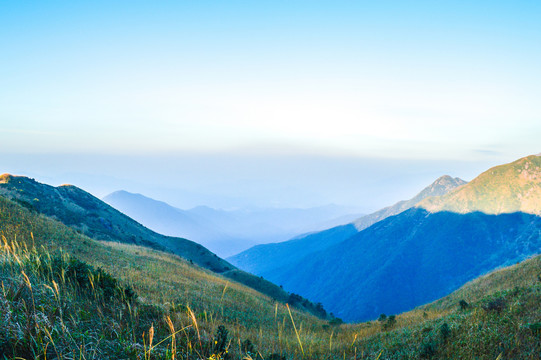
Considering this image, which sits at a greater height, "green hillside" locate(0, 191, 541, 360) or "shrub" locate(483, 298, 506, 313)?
"green hillside" locate(0, 191, 541, 360)

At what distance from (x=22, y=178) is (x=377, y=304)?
673 ft

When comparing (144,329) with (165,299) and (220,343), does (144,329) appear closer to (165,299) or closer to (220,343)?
(220,343)

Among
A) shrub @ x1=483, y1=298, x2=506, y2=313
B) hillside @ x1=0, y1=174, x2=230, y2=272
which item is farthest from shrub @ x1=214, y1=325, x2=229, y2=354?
hillside @ x1=0, y1=174, x2=230, y2=272

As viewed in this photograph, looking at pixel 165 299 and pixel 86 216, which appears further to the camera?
pixel 86 216

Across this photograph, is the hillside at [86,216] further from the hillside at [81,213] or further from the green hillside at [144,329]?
the green hillside at [144,329]

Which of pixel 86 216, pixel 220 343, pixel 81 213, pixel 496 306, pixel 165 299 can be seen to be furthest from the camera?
pixel 81 213

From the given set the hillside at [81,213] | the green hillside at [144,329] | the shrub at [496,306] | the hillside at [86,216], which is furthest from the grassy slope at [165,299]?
the hillside at [86,216]

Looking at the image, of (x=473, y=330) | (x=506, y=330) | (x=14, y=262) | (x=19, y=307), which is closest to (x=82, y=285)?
(x=14, y=262)

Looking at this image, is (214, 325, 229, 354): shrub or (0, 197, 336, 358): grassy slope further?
(0, 197, 336, 358): grassy slope

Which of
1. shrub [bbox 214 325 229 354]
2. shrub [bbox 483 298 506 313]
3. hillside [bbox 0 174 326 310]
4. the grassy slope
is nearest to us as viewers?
shrub [bbox 214 325 229 354]

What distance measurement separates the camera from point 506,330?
29.2 ft

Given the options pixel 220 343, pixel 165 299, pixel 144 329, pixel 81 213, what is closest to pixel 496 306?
pixel 220 343

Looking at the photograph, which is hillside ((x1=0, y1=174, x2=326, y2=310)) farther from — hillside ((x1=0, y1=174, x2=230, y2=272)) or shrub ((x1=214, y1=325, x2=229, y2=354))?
shrub ((x1=214, y1=325, x2=229, y2=354))

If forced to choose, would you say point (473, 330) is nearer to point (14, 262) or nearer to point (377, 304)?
point (14, 262)
